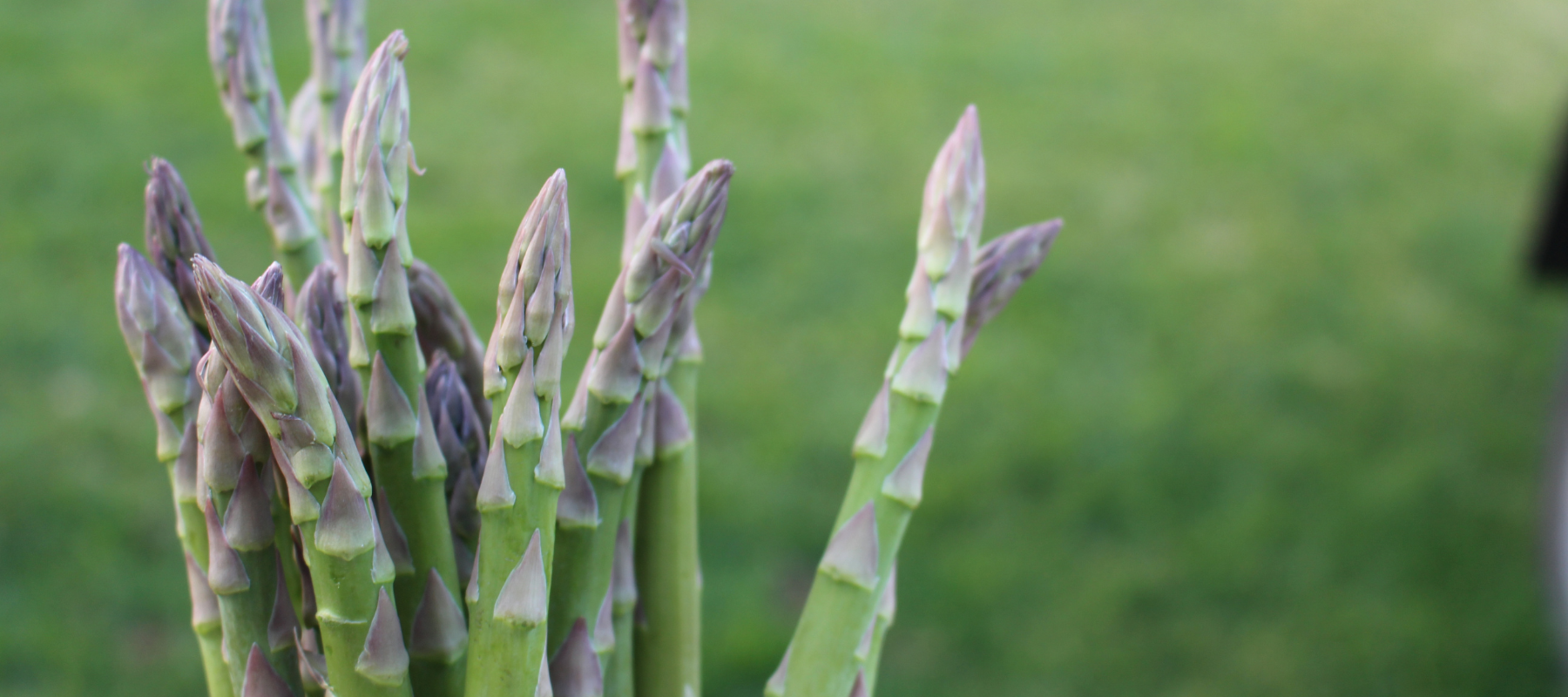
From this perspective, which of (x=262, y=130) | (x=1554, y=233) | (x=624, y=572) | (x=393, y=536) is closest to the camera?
(x=393, y=536)

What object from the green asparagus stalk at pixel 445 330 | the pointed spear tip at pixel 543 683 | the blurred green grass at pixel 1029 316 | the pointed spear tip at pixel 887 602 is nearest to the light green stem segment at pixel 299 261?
the green asparagus stalk at pixel 445 330

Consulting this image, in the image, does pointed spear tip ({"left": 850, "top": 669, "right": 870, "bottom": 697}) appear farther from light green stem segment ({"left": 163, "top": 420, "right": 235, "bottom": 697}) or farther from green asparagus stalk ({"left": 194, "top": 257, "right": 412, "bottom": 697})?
light green stem segment ({"left": 163, "top": 420, "right": 235, "bottom": 697})

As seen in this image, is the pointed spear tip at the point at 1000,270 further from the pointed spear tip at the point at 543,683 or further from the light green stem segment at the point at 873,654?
the pointed spear tip at the point at 543,683

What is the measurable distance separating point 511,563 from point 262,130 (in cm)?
52

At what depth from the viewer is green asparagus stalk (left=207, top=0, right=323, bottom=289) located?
103cm

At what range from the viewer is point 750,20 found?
571 cm

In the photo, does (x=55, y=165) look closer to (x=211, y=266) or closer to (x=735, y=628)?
(x=735, y=628)

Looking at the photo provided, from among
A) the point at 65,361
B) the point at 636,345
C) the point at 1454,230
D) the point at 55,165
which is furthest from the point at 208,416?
the point at 1454,230

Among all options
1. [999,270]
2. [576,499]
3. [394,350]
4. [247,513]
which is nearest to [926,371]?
[999,270]

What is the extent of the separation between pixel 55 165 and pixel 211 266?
4.26m

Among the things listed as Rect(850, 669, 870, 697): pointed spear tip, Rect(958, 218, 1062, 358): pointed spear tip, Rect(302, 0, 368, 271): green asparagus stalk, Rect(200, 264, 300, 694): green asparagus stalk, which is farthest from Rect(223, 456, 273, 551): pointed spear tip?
Rect(958, 218, 1062, 358): pointed spear tip

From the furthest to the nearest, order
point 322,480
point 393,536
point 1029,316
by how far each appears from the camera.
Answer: point 1029,316 → point 393,536 → point 322,480

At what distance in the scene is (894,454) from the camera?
90 centimetres

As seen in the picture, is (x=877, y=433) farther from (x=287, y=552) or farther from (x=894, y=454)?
(x=287, y=552)
